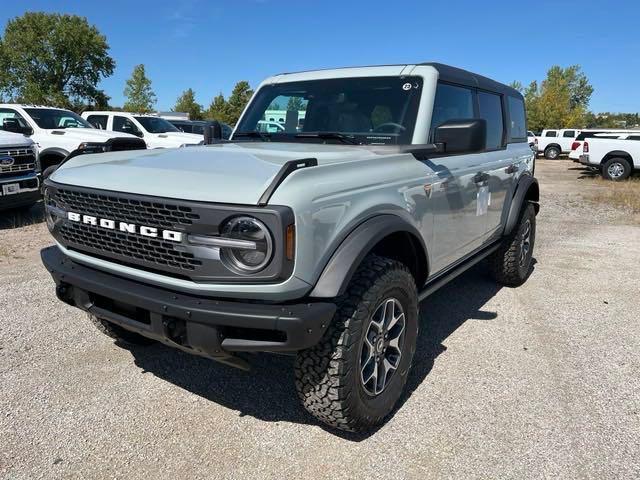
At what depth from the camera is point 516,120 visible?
5.18m

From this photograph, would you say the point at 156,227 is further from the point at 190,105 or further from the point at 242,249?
the point at 190,105

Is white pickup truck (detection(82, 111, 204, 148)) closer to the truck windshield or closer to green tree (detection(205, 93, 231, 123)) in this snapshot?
the truck windshield

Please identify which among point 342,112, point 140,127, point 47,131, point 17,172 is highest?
point 342,112

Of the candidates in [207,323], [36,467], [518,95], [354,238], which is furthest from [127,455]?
[518,95]

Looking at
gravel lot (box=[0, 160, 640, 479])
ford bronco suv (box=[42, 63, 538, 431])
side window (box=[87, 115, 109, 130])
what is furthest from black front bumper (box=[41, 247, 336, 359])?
side window (box=[87, 115, 109, 130])

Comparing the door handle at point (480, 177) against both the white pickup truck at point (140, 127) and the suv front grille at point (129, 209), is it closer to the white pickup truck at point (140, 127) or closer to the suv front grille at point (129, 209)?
the suv front grille at point (129, 209)

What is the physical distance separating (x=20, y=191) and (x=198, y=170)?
640 centimetres

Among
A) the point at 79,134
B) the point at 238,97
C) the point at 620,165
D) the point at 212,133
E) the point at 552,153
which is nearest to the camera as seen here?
the point at 212,133

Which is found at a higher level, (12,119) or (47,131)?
(12,119)

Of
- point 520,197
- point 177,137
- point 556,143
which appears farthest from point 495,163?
point 556,143

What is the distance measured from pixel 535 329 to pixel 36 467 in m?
3.51

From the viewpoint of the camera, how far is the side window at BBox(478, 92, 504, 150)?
165 inches

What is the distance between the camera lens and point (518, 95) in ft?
17.5

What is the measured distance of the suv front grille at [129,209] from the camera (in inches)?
84.8
